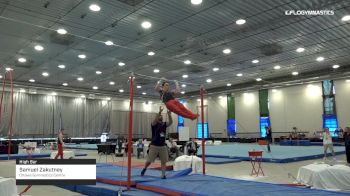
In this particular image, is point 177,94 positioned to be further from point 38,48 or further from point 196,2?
point 38,48

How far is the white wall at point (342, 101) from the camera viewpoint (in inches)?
779

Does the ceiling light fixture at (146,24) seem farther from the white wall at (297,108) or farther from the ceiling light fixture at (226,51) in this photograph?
the white wall at (297,108)

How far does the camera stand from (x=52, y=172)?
4.05m

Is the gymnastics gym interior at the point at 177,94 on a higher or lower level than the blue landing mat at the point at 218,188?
higher

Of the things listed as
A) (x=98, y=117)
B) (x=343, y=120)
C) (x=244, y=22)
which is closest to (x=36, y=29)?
(x=244, y=22)

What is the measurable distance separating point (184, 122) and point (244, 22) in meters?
20.3

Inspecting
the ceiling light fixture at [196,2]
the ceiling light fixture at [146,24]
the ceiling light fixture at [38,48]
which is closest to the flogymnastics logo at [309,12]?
the ceiling light fixture at [196,2]

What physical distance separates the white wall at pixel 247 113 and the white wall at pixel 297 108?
142 centimetres

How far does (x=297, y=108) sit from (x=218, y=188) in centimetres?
1961

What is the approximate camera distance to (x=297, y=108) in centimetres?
2259

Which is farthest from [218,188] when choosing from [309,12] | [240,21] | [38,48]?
[38,48]

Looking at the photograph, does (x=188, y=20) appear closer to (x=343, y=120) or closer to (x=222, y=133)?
(x=343, y=120)

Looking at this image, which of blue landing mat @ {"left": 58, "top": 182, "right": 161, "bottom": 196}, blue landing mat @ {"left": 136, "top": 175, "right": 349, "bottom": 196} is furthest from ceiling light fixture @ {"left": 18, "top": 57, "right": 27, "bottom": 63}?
blue landing mat @ {"left": 136, "top": 175, "right": 349, "bottom": 196}

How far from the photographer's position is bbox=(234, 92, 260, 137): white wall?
25.2m
